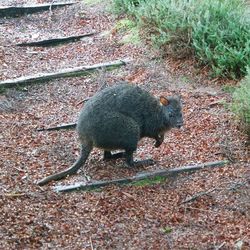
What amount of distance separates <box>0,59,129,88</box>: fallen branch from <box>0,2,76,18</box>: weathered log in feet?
8.21

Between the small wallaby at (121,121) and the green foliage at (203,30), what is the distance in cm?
170

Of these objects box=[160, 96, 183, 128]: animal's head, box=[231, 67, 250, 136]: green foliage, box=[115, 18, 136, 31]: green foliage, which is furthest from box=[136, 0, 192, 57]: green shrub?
box=[160, 96, 183, 128]: animal's head

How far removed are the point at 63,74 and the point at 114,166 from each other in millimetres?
2373

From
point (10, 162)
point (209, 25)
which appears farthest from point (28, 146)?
point (209, 25)

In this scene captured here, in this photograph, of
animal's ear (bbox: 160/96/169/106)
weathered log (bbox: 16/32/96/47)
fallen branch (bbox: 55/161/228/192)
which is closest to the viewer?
fallen branch (bbox: 55/161/228/192)

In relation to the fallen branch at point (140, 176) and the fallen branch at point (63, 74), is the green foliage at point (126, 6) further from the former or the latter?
the fallen branch at point (140, 176)

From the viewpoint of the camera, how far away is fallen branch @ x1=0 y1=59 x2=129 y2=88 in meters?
7.81

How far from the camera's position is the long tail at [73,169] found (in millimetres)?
5605

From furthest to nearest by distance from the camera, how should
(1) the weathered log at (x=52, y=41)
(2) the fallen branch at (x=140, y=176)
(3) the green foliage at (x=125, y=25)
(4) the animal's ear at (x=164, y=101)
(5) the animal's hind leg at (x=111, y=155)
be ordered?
(3) the green foliage at (x=125, y=25), (1) the weathered log at (x=52, y=41), (4) the animal's ear at (x=164, y=101), (5) the animal's hind leg at (x=111, y=155), (2) the fallen branch at (x=140, y=176)

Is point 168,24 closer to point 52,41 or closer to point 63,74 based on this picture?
point 63,74

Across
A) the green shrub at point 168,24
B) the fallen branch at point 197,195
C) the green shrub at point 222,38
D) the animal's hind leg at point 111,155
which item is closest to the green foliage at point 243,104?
the green shrub at point 222,38

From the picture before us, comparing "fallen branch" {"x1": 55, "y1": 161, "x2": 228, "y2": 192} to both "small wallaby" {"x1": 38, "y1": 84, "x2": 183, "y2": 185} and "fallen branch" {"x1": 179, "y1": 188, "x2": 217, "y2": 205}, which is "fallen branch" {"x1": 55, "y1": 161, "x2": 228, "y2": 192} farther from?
"fallen branch" {"x1": 179, "y1": 188, "x2": 217, "y2": 205}

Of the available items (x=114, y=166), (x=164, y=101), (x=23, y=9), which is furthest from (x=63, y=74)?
(x=23, y=9)

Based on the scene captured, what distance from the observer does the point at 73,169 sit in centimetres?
575
